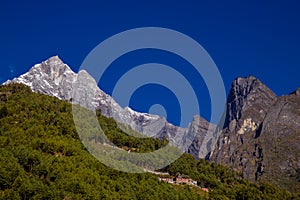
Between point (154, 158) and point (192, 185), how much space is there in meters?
17.6

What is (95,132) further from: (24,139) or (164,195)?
(164,195)

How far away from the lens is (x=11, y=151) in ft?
285

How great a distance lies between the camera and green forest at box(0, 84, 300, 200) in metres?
76.7

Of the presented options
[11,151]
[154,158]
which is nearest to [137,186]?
[11,151]

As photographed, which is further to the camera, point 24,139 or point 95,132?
point 95,132

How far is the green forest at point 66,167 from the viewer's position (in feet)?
252

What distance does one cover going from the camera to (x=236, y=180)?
455ft

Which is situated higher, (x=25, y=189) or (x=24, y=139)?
(x=24, y=139)

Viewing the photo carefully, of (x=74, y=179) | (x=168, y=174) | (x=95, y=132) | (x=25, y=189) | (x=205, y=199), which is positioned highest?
(x=95, y=132)

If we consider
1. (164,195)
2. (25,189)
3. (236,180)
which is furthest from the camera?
(236,180)

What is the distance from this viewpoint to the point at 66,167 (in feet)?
283

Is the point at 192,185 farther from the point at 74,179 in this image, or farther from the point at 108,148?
the point at 74,179

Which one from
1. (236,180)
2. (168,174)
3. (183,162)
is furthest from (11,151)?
(236,180)

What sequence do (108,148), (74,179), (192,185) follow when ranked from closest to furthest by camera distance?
(74,179) → (192,185) → (108,148)
